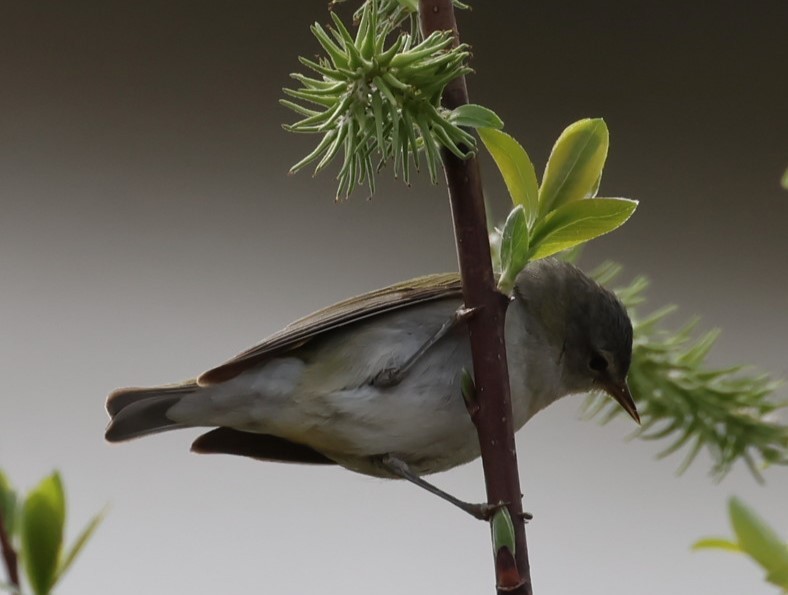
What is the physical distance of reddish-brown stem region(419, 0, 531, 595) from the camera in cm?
33

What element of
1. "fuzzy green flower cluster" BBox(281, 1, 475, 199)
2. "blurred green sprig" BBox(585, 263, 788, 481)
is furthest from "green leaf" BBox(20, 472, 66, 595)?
"blurred green sprig" BBox(585, 263, 788, 481)

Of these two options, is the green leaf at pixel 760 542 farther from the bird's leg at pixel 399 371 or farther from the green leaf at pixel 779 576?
the bird's leg at pixel 399 371

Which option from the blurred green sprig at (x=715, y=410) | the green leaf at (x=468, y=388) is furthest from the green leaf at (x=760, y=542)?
the blurred green sprig at (x=715, y=410)

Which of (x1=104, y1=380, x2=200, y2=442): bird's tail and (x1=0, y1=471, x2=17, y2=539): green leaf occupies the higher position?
(x1=104, y1=380, x2=200, y2=442): bird's tail

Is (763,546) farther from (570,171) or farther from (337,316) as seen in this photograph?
(337,316)

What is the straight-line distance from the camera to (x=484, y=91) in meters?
1.48

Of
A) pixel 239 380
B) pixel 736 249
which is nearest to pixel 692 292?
pixel 736 249

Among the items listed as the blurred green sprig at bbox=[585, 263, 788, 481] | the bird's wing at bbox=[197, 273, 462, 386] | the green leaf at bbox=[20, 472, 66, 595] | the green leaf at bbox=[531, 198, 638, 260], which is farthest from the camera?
the bird's wing at bbox=[197, 273, 462, 386]

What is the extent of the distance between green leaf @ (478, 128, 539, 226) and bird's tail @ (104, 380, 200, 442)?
417mm

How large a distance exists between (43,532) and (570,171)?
0.21 metres

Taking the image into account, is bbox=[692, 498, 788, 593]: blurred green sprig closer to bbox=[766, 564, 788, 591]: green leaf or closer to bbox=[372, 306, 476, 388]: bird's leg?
bbox=[766, 564, 788, 591]: green leaf

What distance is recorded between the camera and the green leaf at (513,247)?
338 mm

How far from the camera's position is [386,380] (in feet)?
2.31

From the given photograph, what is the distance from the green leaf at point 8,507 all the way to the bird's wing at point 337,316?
38 cm
